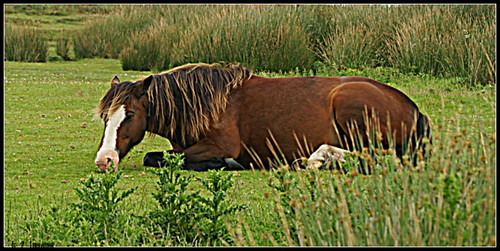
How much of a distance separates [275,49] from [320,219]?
1028cm

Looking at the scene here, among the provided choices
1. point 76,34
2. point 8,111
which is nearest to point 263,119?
point 8,111

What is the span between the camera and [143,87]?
6.06m

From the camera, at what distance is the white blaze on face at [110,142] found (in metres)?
Result: 5.66

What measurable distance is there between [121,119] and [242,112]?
1.17 meters

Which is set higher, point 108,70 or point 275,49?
point 275,49

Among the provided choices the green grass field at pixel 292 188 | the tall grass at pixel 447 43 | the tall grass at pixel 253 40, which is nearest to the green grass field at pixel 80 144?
the green grass field at pixel 292 188

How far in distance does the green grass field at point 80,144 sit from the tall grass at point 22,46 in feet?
19.2

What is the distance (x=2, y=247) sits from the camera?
3.73 metres

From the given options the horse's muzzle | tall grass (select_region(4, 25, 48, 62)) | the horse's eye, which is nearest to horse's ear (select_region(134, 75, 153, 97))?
the horse's eye

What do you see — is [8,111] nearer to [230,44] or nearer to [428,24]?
[230,44]

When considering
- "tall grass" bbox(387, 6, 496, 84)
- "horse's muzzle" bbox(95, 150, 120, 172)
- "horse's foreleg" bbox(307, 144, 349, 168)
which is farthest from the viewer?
"tall grass" bbox(387, 6, 496, 84)

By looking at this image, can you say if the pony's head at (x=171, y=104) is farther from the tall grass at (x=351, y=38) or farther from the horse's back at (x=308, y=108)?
the tall grass at (x=351, y=38)

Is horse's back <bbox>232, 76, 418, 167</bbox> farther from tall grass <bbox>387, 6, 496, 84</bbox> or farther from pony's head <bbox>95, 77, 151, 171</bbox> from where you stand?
tall grass <bbox>387, 6, 496, 84</bbox>

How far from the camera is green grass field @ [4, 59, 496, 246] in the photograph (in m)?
3.91
